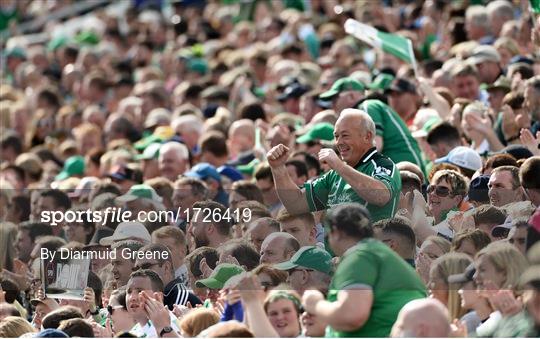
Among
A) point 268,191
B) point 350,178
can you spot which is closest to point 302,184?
point 268,191

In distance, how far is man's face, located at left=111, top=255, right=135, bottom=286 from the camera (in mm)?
Result: 10227

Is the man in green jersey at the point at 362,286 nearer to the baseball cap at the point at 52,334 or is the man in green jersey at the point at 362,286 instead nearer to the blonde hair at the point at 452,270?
the blonde hair at the point at 452,270

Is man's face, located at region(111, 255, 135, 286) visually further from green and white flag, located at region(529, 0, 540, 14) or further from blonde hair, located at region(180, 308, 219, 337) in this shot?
green and white flag, located at region(529, 0, 540, 14)

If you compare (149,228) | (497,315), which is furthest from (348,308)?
(149,228)

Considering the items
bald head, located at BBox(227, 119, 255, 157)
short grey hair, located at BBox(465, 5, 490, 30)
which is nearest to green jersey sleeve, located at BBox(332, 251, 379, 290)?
bald head, located at BBox(227, 119, 255, 157)

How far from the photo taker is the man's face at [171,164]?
1414 cm

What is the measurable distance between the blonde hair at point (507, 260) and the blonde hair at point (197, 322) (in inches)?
→ 58.9

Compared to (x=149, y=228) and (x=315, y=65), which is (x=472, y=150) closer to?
(x=149, y=228)

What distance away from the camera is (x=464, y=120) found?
495 inches

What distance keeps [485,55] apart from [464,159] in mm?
3219

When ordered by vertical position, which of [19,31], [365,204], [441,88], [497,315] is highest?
[19,31]

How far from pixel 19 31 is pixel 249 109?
12.9 m

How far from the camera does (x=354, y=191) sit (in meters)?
9.91

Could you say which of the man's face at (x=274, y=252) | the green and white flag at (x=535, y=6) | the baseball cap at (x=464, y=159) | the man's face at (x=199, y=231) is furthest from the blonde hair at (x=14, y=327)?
the green and white flag at (x=535, y=6)
